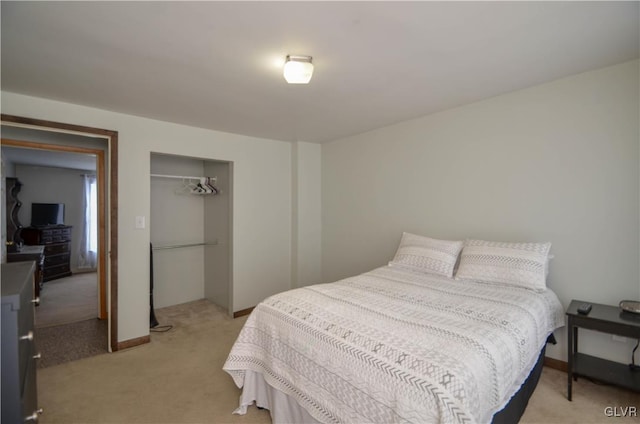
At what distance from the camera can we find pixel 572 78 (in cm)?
238

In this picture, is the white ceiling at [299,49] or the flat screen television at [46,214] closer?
the white ceiling at [299,49]

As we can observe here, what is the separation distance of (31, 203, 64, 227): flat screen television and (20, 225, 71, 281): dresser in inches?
2.4

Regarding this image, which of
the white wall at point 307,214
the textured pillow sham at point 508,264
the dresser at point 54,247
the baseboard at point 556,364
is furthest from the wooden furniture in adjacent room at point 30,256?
the baseboard at point 556,364

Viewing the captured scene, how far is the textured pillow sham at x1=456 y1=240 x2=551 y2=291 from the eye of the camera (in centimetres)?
230

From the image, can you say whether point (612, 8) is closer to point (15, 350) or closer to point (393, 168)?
point (393, 168)

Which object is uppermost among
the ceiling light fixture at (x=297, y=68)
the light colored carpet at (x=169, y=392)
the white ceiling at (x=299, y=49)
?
the white ceiling at (x=299, y=49)

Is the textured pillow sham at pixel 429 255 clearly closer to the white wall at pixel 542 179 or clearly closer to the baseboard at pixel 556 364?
the white wall at pixel 542 179

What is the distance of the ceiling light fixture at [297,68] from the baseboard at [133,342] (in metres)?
3.01

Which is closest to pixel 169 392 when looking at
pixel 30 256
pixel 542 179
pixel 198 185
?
pixel 30 256

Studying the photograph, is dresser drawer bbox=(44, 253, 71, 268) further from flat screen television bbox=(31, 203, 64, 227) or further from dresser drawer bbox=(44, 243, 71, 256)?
flat screen television bbox=(31, 203, 64, 227)

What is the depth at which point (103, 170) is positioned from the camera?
11.1ft

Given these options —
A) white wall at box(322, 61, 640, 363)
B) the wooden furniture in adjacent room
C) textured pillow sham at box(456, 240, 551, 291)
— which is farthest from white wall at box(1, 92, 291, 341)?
textured pillow sham at box(456, 240, 551, 291)

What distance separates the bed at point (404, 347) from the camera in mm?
1260

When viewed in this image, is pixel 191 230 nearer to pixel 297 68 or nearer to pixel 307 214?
pixel 307 214
